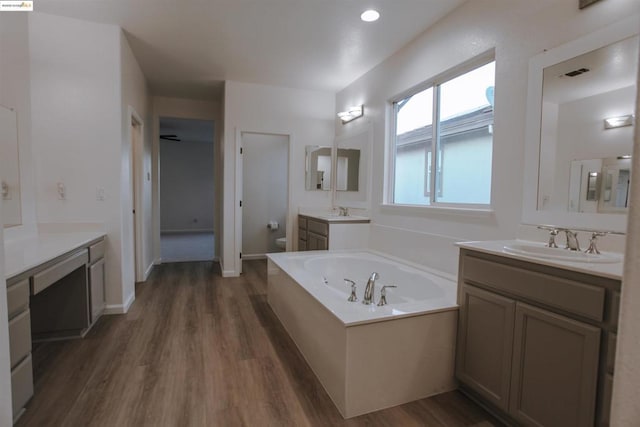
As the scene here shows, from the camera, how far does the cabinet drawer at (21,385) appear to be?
1578mm

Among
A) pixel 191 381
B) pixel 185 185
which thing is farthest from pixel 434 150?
pixel 185 185

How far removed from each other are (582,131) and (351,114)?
9.06 ft

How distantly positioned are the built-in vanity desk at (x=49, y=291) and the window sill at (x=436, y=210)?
268 centimetres

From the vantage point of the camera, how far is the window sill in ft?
7.63

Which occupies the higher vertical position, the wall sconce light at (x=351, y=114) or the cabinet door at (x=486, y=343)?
the wall sconce light at (x=351, y=114)

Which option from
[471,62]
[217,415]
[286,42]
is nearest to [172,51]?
[286,42]

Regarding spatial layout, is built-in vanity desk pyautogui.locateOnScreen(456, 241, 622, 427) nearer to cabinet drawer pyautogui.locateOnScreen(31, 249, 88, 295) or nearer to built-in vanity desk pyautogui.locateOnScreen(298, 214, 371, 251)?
built-in vanity desk pyautogui.locateOnScreen(298, 214, 371, 251)

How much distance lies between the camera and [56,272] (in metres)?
2.03

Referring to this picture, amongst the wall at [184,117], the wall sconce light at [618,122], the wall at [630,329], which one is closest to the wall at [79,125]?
the wall at [184,117]

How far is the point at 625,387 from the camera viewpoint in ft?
1.28

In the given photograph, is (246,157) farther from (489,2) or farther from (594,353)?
(594,353)

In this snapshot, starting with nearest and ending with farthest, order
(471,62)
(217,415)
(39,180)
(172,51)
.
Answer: (217,415), (471,62), (39,180), (172,51)

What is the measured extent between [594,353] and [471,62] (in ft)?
6.80

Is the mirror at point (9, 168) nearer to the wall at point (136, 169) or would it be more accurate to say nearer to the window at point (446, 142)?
the wall at point (136, 169)
